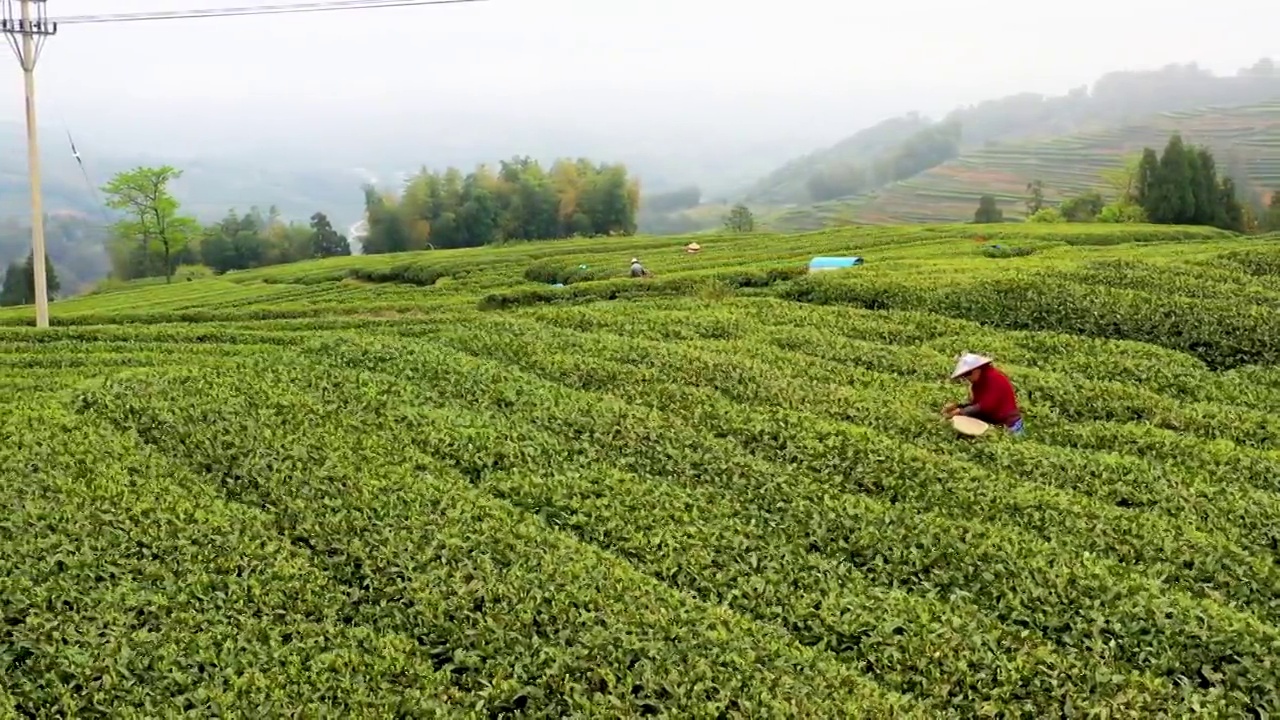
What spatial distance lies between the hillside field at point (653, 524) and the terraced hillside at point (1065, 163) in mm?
72857

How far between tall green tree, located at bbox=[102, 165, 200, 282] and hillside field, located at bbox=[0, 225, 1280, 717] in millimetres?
43764

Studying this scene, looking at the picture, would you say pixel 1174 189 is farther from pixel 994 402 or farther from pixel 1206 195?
pixel 994 402

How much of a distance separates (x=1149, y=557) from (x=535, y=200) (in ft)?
213

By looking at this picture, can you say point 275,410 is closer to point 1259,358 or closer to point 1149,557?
point 1149,557

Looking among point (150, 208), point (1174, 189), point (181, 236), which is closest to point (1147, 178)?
point (1174, 189)

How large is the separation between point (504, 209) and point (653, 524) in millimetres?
64094

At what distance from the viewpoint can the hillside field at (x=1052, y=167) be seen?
86.2 m

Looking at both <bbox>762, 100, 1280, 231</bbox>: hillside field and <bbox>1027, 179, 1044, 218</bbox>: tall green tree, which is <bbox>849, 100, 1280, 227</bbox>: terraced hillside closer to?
<bbox>762, 100, 1280, 231</bbox>: hillside field

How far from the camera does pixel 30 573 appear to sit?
8930mm

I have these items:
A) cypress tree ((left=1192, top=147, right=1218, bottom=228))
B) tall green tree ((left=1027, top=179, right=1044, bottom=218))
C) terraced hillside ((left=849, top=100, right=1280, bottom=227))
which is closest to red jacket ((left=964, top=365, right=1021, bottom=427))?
cypress tree ((left=1192, top=147, right=1218, bottom=228))

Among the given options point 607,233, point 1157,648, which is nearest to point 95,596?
point 1157,648

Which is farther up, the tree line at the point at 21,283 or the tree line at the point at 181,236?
the tree line at the point at 181,236

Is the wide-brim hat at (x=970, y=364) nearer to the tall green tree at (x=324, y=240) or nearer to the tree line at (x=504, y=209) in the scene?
the tree line at (x=504, y=209)

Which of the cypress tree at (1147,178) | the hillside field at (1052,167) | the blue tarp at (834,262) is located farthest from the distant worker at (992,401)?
the hillside field at (1052,167)
